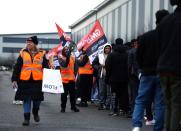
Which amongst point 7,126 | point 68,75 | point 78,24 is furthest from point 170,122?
point 78,24

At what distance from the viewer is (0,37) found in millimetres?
131625

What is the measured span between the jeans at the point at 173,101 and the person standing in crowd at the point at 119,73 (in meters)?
7.47

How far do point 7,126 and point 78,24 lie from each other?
90.6 ft

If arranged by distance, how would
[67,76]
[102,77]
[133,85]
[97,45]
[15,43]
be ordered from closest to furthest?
[133,85] → [67,76] → [102,77] → [97,45] → [15,43]

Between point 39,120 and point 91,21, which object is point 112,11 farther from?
point 39,120

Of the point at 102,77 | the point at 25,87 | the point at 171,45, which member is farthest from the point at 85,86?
the point at 171,45

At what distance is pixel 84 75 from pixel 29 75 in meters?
6.09

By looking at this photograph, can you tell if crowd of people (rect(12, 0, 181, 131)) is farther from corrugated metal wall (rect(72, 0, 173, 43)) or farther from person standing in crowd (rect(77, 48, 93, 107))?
corrugated metal wall (rect(72, 0, 173, 43))

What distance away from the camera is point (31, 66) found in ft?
36.8

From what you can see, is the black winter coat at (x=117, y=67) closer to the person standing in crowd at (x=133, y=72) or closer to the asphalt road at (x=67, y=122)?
the person standing in crowd at (x=133, y=72)

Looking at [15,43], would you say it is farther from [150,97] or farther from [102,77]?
[150,97]

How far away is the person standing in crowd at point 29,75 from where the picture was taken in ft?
36.3

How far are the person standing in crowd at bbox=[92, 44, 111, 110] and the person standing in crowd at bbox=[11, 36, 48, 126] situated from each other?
12.8 feet

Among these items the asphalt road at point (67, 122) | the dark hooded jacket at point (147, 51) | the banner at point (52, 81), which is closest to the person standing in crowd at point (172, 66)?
the dark hooded jacket at point (147, 51)
